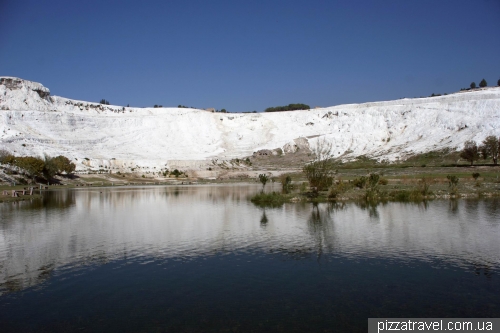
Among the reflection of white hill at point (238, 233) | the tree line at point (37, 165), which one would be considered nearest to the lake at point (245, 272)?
the reflection of white hill at point (238, 233)

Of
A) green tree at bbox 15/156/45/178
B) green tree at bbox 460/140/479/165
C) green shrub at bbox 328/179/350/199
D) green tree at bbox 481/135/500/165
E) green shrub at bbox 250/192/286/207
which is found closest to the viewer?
green shrub at bbox 250/192/286/207

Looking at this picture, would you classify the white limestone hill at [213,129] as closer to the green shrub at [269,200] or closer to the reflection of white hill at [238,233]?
the green shrub at [269,200]

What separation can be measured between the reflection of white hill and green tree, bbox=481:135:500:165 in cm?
2588

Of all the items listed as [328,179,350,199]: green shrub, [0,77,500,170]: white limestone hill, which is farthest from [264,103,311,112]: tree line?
[328,179,350,199]: green shrub

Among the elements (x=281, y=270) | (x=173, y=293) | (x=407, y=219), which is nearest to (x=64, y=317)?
(x=173, y=293)

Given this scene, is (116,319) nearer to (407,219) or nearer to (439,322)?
(439,322)

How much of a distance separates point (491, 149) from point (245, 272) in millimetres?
46699

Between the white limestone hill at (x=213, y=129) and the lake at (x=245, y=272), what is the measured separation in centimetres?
4515

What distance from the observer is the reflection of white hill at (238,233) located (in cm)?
1365

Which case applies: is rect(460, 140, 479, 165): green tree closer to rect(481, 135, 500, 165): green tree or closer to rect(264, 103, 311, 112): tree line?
rect(481, 135, 500, 165): green tree

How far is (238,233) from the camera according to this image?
57.7ft

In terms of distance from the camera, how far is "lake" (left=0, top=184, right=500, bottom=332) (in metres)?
8.85

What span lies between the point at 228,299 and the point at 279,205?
18005 millimetres

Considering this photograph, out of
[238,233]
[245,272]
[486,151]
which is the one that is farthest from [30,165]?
[486,151]
